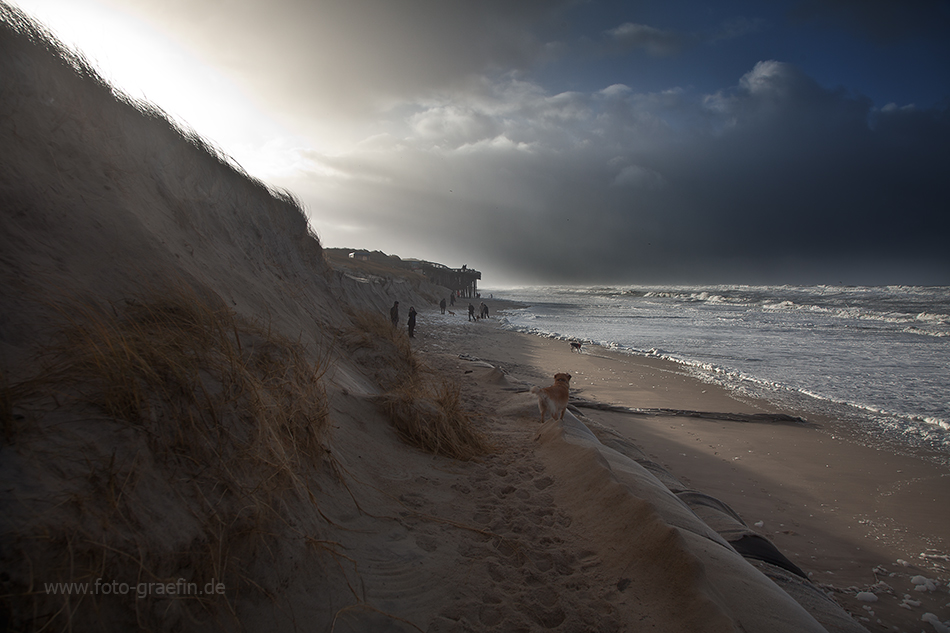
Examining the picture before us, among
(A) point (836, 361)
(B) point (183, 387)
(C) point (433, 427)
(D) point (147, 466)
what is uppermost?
(B) point (183, 387)

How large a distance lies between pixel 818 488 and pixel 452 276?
Result: 176 ft

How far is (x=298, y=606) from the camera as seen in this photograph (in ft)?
5.96

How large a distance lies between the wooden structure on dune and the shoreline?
45.6m

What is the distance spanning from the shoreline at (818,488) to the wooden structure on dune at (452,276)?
45.6 metres

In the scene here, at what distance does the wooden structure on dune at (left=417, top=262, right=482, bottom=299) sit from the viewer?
53562 millimetres

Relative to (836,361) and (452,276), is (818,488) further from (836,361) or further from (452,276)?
(452,276)

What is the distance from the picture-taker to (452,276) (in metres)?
57.4

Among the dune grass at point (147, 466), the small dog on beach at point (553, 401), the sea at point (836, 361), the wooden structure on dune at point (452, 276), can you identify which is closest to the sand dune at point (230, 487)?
the dune grass at point (147, 466)

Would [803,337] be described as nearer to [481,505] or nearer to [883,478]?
[883,478]

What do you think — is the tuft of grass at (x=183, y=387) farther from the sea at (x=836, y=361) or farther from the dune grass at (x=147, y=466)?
the sea at (x=836, y=361)

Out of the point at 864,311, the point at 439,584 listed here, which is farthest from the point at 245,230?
the point at 864,311

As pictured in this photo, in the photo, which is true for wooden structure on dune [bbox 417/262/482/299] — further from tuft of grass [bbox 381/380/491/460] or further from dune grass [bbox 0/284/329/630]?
dune grass [bbox 0/284/329/630]

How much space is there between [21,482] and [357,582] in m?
1.44

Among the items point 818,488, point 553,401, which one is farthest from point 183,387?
point 818,488
